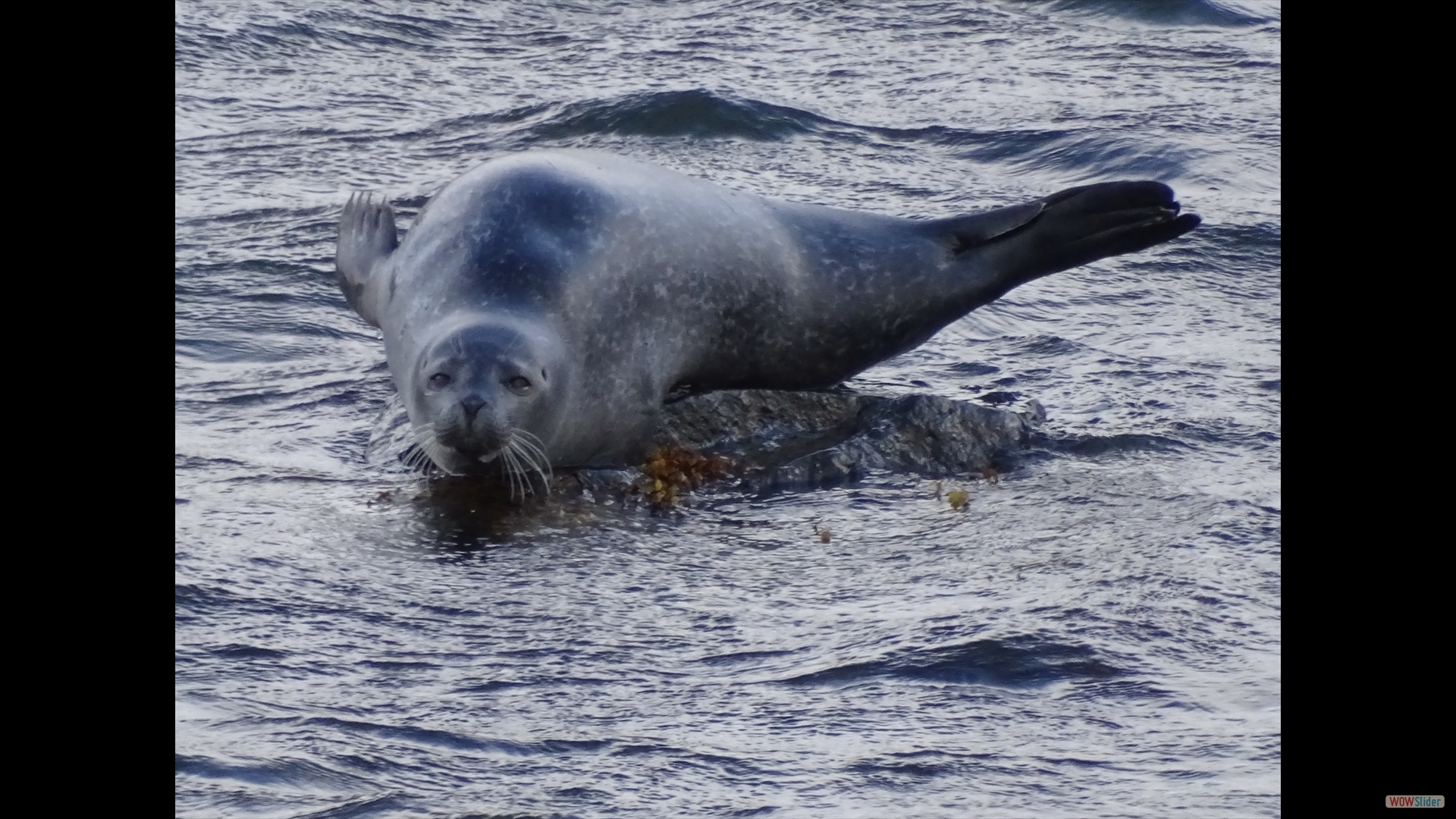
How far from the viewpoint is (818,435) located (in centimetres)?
594

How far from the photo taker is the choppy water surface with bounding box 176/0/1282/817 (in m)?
3.54

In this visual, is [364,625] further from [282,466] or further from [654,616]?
[282,466]

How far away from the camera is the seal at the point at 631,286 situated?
5.40 m

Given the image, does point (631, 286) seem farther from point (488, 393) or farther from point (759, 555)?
point (759, 555)

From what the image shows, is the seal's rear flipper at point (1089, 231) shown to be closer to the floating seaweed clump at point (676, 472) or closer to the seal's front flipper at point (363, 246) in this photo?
the floating seaweed clump at point (676, 472)

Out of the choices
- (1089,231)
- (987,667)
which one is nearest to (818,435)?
(1089,231)

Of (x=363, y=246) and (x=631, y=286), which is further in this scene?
(x=363, y=246)

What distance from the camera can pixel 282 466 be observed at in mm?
5594

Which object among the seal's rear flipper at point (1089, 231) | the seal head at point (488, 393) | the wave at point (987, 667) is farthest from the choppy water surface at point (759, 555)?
the seal's rear flipper at point (1089, 231)

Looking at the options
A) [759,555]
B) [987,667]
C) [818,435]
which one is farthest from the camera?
[818,435]

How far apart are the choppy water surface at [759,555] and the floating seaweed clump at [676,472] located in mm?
99

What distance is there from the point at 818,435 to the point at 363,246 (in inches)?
60.8

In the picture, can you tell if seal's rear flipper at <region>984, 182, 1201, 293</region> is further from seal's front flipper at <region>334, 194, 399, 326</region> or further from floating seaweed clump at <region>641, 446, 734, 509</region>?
seal's front flipper at <region>334, 194, 399, 326</region>

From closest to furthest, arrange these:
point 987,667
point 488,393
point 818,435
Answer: point 987,667
point 488,393
point 818,435
